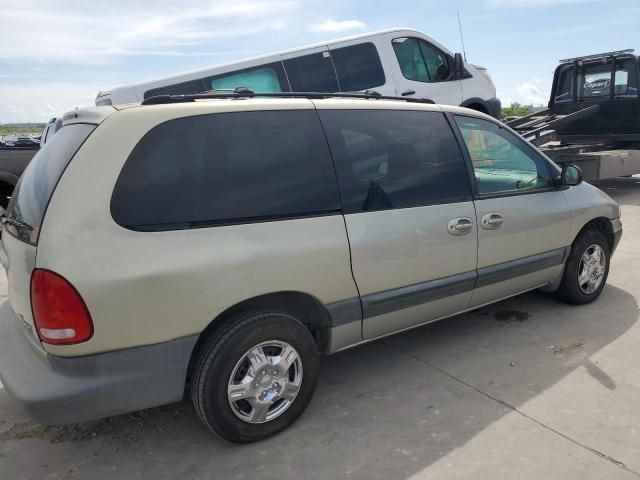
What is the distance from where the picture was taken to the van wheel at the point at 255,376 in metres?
2.46

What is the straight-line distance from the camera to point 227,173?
8.33 ft

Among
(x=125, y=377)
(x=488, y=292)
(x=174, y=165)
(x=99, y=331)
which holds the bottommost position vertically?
(x=488, y=292)

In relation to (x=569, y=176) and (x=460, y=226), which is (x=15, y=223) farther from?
(x=569, y=176)

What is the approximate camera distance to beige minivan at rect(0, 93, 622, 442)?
2225 millimetres

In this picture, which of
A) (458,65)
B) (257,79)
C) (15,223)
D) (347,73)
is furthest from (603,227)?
(257,79)

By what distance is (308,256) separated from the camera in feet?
8.75

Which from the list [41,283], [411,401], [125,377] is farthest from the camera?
[411,401]

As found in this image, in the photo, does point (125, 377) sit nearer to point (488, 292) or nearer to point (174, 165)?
point (174, 165)

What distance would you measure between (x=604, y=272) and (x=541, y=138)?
5.66 meters

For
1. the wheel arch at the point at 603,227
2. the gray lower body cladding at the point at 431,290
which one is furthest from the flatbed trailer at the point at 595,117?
the gray lower body cladding at the point at 431,290

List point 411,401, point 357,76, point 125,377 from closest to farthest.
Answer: point 125,377 < point 411,401 < point 357,76

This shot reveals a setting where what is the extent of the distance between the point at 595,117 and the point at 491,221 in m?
8.13

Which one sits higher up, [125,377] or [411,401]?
[125,377]

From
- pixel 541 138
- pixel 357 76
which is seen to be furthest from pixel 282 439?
pixel 541 138
